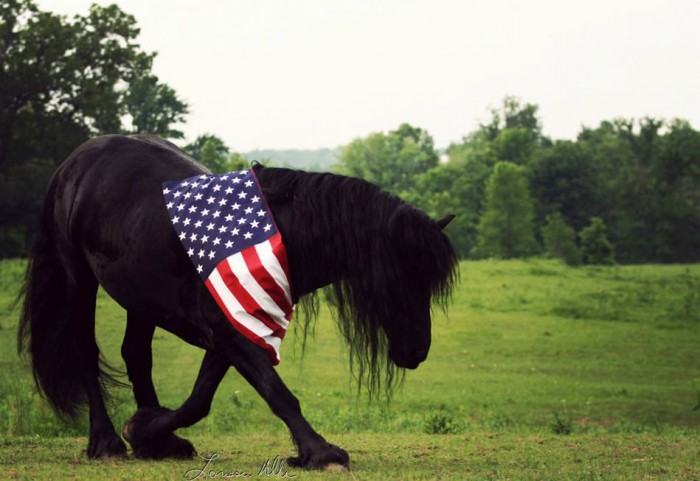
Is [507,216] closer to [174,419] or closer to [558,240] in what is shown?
[558,240]

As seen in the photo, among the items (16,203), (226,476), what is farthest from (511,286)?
(226,476)

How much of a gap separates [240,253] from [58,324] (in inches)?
81.7

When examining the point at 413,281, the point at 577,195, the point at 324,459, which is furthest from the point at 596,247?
the point at 324,459

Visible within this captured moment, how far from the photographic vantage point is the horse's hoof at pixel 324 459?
19.7 ft

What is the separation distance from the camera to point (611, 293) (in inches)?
1104

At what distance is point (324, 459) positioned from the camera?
236 inches

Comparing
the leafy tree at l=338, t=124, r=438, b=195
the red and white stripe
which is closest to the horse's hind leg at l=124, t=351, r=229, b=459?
the red and white stripe

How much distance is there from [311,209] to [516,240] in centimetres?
A: 6180

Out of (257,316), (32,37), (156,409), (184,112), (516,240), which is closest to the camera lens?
(257,316)

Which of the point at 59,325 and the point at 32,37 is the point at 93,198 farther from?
the point at 32,37

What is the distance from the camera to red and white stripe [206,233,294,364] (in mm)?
6309

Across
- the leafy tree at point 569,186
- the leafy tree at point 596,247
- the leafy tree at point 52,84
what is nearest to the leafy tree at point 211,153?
the leafy tree at point 52,84

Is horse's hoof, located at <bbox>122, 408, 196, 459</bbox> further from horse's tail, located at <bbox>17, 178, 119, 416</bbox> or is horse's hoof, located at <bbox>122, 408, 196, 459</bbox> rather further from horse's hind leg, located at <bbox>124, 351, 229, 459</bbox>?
horse's tail, located at <bbox>17, 178, 119, 416</bbox>

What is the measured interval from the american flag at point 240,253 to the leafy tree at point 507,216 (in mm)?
60812
